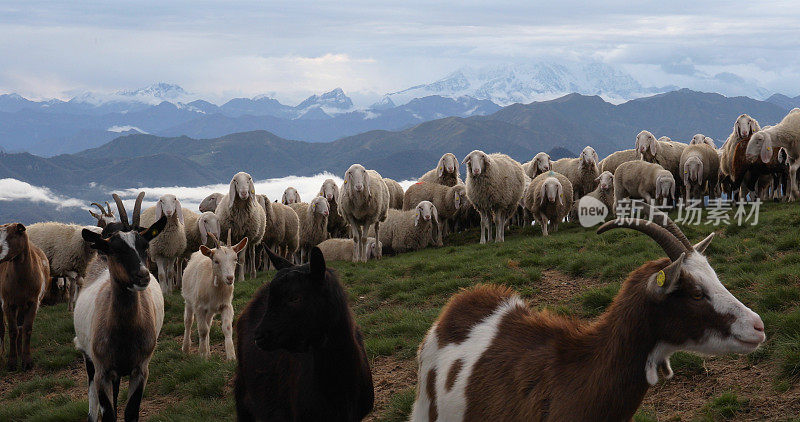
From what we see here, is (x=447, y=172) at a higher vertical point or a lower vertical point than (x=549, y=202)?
higher

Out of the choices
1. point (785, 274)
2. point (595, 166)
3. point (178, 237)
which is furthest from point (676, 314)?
point (595, 166)

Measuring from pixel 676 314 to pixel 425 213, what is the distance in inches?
584

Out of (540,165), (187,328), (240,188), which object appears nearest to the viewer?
(187,328)

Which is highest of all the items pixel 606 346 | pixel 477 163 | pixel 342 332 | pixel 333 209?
pixel 477 163

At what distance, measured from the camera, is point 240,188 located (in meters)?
15.5

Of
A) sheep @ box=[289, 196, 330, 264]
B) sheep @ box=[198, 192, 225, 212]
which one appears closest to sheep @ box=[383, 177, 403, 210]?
sheep @ box=[289, 196, 330, 264]

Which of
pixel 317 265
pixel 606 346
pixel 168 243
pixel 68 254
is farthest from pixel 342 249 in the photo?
pixel 606 346

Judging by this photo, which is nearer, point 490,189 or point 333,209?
point 490,189

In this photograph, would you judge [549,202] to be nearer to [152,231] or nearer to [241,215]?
[241,215]

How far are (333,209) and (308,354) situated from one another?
16460 millimetres

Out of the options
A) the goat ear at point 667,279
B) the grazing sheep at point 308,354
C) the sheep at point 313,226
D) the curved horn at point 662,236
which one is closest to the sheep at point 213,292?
the grazing sheep at point 308,354

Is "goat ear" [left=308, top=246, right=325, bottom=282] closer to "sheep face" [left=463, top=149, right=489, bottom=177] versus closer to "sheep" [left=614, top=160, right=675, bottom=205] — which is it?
"sheep face" [left=463, top=149, right=489, bottom=177]

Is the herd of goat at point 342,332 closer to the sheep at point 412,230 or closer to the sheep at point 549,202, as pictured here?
the sheep at point 412,230

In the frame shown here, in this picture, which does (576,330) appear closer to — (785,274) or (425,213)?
(785,274)
